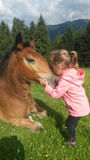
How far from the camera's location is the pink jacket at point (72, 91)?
327cm

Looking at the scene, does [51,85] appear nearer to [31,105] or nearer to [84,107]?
[84,107]

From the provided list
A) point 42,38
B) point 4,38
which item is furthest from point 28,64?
point 4,38

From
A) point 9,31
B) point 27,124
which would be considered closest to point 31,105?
point 27,124

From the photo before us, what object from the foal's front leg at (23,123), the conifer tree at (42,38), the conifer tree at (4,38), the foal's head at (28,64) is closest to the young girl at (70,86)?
the foal's head at (28,64)

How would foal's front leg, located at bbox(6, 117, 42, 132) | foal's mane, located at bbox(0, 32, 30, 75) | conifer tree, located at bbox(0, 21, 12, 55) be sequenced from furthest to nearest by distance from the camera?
1. conifer tree, located at bbox(0, 21, 12, 55)
2. foal's front leg, located at bbox(6, 117, 42, 132)
3. foal's mane, located at bbox(0, 32, 30, 75)

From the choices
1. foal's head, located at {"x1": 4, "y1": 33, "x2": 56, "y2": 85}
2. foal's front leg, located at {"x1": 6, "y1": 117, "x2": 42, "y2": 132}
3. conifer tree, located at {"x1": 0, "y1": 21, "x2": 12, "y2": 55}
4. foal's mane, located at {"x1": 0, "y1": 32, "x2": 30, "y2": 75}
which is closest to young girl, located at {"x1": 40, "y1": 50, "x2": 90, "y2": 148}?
foal's head, located at {"x1": 4, "y1": 33, "x2": 56, "y2": 85}

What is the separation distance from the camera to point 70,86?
10.9ft

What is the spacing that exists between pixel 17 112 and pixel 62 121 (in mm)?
1488

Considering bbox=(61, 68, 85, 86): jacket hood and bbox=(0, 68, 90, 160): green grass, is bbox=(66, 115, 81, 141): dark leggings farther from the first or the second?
bbox=(61, 68, 85, 86): jacket hood

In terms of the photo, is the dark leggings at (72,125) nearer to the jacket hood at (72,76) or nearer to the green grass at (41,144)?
the green grass at (41,144)

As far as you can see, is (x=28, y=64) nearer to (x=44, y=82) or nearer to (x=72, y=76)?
(x=44, y=82)

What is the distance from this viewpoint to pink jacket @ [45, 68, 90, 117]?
129 inches

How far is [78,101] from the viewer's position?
337 centimetres

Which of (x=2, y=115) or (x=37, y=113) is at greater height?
(x=2, y=115)
